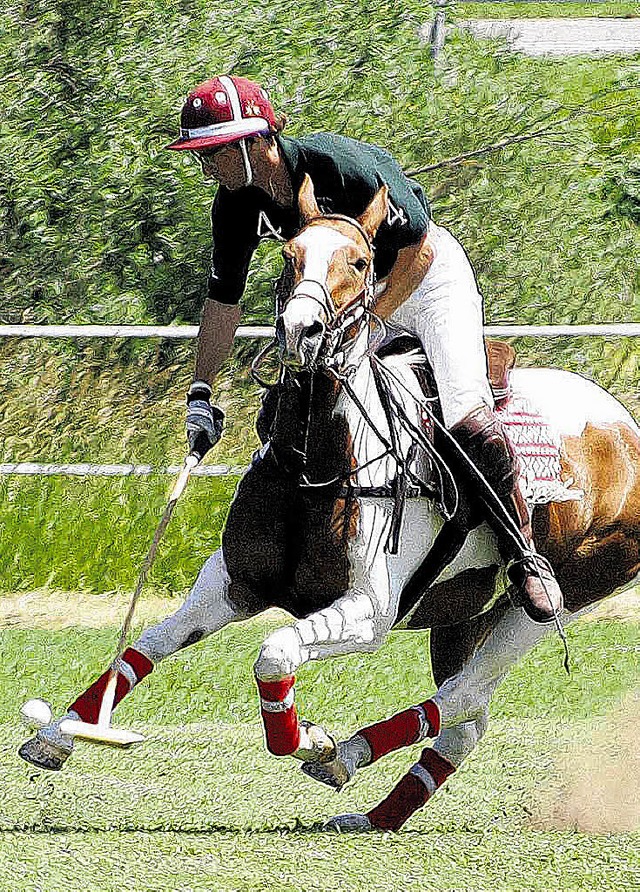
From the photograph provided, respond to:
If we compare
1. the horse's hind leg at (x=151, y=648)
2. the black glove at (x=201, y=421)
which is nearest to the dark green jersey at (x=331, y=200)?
the black glove at (x=201, y=421)

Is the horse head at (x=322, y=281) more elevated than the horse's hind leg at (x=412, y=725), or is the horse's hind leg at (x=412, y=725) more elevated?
the horse head at (x=322, y=281)

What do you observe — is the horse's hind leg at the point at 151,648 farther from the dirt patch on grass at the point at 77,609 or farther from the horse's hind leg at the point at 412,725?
the dirt patch on grass at the point at 77,609

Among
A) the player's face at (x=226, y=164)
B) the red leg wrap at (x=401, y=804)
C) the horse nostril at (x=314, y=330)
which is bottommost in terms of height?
the red leg wrap at (x=401, y=804)

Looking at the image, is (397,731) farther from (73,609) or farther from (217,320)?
(73,609)

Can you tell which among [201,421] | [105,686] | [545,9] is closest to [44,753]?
[105,686]

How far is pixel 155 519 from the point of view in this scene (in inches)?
269

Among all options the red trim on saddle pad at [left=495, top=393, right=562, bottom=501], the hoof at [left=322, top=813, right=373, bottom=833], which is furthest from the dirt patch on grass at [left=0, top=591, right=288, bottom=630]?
the red trim on saddle pad at [left=495, top=393, right=562, bottom=501]

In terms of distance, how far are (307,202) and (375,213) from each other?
0.16 m

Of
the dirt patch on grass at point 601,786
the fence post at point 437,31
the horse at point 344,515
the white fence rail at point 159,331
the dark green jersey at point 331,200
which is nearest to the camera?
the horse at point 344,515

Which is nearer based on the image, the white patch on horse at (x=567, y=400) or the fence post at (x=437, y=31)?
the white patch on horse at (x=567, y=400)

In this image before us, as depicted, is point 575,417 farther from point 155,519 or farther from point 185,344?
point 185,344

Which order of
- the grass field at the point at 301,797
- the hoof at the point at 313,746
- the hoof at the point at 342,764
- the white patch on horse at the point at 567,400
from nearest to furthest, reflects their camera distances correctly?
the hoof at the point at 313,746 → the hoof at the point at 342,764 → the grass field at the point at 301,797 → the white patch on horse at the point at 567,400

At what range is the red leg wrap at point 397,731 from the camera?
3.99 meters

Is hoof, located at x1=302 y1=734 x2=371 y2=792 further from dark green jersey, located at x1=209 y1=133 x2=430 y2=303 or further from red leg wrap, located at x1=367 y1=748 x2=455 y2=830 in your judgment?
dark green jersey, located at x1=209 y1=133 x2=430 y2=303
